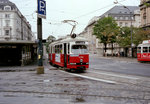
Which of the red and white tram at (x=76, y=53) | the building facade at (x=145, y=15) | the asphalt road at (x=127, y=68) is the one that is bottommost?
the asphalt road at (x=127, y=68)

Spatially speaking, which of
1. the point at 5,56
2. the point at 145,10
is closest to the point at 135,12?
the point at 145,10

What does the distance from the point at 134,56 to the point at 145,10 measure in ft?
58.1

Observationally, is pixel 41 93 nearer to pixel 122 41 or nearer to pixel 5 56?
pixel 5 56

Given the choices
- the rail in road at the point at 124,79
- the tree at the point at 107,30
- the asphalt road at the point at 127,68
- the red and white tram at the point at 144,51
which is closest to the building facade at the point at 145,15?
the tree at the point at 107,30

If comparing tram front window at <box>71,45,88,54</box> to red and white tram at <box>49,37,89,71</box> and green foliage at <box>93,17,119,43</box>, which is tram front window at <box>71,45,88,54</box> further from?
green foliage at <box>93,17,119,43</box>

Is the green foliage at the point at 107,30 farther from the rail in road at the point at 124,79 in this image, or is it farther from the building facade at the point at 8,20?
the rail in road at the point at 124,79

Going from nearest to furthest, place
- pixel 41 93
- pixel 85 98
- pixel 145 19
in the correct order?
pixel 85 98, pixel 41 93, pixel 145 19

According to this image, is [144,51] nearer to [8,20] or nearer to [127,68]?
[127,68]

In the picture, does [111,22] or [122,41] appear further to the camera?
[111,22]

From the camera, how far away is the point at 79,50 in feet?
48.1

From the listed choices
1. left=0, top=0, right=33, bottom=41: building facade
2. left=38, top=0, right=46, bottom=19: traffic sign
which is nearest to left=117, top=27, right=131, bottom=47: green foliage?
left=38, top=0, right=46, bottom=19: traffic sign

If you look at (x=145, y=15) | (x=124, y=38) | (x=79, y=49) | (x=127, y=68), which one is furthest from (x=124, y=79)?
(x=145, y=15)

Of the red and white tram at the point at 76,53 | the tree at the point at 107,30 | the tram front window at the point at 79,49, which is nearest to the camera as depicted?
the red and white tram at the point at 76,53

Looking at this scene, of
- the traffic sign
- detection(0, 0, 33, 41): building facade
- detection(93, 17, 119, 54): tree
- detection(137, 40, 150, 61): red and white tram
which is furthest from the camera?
detection(0, 0, 33, 41): building facade
